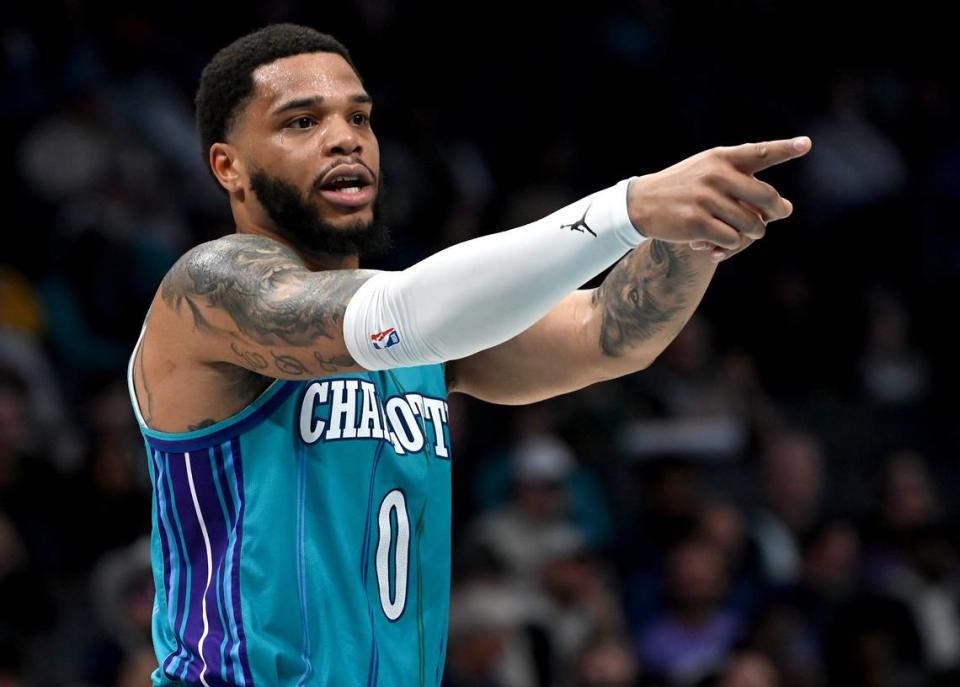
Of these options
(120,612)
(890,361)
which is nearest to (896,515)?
(890,361)

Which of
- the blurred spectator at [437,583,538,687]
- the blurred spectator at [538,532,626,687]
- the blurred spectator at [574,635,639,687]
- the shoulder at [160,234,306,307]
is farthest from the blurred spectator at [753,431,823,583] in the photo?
the shoulder at [160,234,306,307]

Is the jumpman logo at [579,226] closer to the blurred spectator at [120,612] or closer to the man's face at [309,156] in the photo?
the man's face at [309,156]

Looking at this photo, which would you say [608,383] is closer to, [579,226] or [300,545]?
[300,545]

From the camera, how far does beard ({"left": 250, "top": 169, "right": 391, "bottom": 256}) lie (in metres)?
4.21

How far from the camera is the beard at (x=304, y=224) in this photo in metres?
4.21

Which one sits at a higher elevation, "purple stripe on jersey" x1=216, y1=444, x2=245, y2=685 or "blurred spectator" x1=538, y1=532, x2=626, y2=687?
"blurred spectator" x1=538, y1=532, x2=626, y2=687

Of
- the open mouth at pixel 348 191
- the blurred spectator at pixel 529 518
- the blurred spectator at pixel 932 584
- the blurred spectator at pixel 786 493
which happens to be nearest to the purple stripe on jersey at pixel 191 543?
the open mouth at pixel 348 191

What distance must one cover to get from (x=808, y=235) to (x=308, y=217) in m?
10.2

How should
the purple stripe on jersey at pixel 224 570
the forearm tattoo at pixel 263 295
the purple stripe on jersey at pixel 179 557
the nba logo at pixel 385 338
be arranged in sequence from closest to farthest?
the nba logo at pixel 385 338, the forearm tattoo at pixel 263 295, the purple stripe on jersey at pixel 224 570, the purple stripe on jersey at pixel 179 557

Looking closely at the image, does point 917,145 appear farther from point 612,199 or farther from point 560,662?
point 612,199

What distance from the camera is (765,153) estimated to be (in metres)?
3.22

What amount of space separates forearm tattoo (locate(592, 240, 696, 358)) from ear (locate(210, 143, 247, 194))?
1038 millimetres

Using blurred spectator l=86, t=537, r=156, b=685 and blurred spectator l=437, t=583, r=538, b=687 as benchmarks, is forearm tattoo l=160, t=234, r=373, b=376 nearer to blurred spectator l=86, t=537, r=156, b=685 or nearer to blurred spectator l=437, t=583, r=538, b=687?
blurred spectator l=86, t=537, r=156, b=685

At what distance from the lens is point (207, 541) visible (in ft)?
13.4
